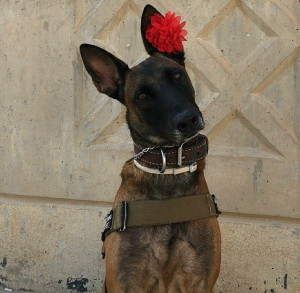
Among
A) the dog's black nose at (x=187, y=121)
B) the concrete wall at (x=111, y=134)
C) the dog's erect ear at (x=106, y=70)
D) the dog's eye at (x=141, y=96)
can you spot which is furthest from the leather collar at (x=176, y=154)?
the concrete wall at (x=111, y=134)

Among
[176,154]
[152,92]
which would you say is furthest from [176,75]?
[176,154]

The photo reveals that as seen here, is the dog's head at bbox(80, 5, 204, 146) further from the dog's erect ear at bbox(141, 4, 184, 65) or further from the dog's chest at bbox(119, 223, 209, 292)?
the dog's chest at bbox(119, 223, 209, 292)

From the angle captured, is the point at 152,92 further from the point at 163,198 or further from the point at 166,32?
the point at 163,198

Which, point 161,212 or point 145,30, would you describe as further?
point 145,30

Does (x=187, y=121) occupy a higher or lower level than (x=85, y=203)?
higher

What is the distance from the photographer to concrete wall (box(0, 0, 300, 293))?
4355mm

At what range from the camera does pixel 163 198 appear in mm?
3096

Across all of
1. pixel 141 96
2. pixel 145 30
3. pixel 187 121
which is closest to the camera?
pixel 187 121

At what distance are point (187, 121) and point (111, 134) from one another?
1865 millimetres

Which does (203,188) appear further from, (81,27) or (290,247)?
(81,27)

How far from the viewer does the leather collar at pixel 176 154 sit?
3.08 metres

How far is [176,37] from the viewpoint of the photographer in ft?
10.4

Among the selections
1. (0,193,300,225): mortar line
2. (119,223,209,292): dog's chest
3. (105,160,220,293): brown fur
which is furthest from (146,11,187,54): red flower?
(0,193,300,225): mortar line

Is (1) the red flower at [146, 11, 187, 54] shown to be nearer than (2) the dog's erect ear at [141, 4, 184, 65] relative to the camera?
Yes
